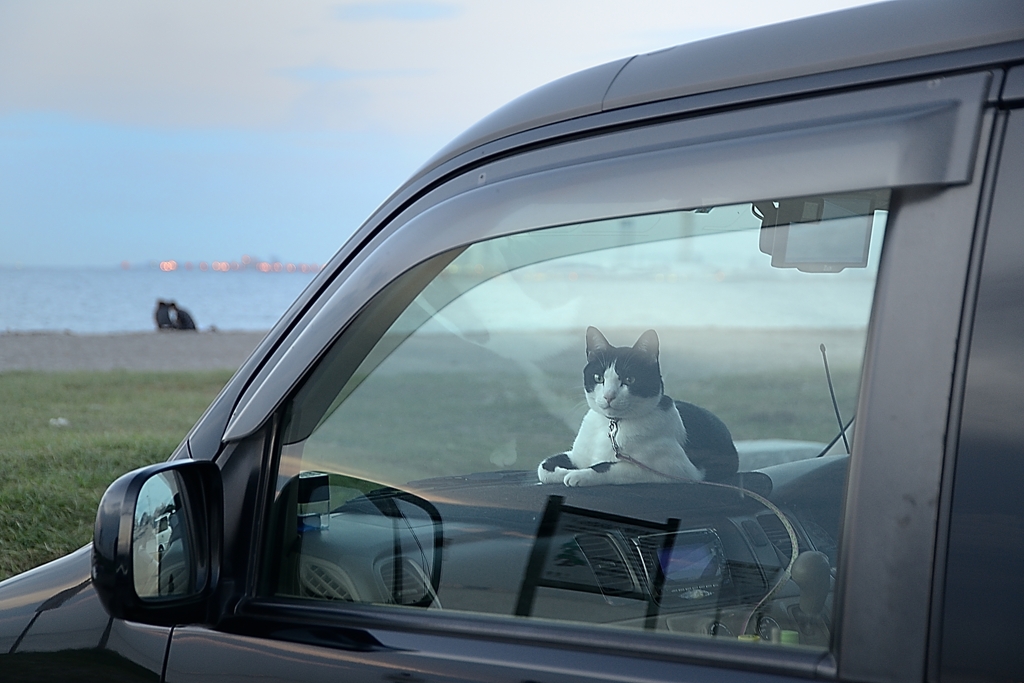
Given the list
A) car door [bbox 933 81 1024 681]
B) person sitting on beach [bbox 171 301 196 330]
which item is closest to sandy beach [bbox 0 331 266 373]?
person sitting on beach [bbox 171 301 196 330]

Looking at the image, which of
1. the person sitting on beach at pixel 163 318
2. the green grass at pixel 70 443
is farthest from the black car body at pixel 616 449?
the person sitting on beach at pixel 163 318

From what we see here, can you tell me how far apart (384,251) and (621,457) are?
482 millimetres

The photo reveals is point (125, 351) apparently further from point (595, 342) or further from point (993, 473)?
point (993, 473)

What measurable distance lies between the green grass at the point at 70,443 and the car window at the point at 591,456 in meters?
4.11

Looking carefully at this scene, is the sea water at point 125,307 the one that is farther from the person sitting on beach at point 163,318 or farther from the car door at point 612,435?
the car door at point 612,435

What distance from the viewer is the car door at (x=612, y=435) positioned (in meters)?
0.94

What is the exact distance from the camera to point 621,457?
1357 millimetres

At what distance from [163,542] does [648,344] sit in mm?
846

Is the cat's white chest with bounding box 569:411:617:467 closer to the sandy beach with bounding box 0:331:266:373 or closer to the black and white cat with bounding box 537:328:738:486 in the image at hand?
the black and white cat with bounding box 537:328:738:486

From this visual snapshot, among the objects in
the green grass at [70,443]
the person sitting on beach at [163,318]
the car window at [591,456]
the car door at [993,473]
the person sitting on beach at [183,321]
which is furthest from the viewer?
the person sitting on beach at [163,318]

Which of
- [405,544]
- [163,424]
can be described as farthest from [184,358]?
[405,544]

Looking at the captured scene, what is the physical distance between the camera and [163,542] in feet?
4.63

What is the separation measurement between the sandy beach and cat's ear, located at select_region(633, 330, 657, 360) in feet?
45.5

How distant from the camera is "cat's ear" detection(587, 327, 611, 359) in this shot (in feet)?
4.68
